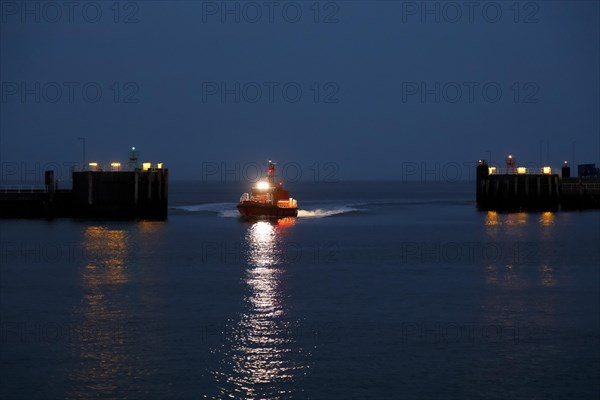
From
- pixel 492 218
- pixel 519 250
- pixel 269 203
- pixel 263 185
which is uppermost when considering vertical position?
pixel 263 185

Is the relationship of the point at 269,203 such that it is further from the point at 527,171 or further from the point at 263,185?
the point at 527,171

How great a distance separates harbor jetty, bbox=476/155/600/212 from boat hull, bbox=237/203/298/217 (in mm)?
36379

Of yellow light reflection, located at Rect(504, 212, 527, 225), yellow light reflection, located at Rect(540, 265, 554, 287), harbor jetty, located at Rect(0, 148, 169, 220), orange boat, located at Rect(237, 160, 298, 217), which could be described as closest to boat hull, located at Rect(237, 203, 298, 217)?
orange boat, located at Rect(237, 160, 298, 217)

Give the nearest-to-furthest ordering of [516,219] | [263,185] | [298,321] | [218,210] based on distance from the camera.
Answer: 1. [298,321]
2. [516,219]
3. [263,185]
4. [218,210]

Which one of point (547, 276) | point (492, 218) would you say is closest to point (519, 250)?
point (547, 276)

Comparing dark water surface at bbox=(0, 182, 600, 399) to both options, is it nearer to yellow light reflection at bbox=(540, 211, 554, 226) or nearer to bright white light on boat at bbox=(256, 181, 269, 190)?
yellow light reflection at bbox=(540, 211, 554, 226)

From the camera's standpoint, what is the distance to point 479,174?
409ft

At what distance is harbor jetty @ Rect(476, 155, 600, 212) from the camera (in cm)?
11656

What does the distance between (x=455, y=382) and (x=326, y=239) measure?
1938 inches

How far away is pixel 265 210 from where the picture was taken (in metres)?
99.5

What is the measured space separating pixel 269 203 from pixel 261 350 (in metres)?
74.3

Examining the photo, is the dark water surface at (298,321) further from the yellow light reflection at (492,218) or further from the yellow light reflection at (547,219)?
the yellow light reflection at (492,218)

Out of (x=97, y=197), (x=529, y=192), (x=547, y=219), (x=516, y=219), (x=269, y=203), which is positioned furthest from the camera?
(x=529, y=192)

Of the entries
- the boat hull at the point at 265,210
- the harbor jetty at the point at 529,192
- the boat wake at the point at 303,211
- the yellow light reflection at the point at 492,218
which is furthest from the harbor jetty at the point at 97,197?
the harbor jetty at the point at 529,192
